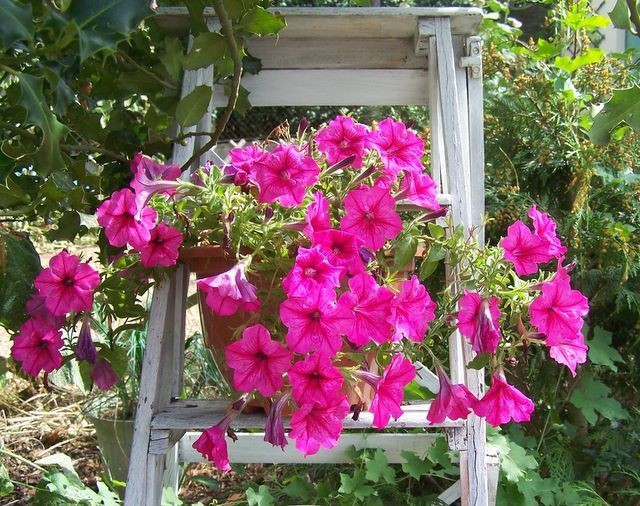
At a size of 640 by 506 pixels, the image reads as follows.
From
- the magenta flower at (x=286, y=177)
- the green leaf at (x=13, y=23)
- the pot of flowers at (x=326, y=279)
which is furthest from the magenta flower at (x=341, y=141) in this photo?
the green leaf at (x=13, y=23)

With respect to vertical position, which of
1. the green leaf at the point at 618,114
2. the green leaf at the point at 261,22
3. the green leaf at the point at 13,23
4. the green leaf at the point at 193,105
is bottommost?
the green leaf at the point at 13,23

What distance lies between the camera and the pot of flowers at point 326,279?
1027 millimetres

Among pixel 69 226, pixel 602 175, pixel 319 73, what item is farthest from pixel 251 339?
pixel 602 175

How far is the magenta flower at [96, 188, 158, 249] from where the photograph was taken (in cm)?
110

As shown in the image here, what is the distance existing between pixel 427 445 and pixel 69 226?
0.92m

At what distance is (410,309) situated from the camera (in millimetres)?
1064

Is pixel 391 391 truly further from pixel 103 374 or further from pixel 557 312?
pixel 103 374

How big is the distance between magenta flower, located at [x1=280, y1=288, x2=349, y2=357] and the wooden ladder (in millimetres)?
247

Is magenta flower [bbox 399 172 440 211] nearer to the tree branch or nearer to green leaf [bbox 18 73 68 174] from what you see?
the tree branch

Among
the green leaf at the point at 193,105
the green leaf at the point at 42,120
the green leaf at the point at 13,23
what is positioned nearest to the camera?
the green leaf at the point at 13,23

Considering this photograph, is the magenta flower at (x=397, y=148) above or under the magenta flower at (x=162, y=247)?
above

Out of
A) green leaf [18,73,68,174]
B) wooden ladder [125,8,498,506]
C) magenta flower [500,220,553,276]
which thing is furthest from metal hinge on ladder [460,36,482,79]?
green leaf [18,73,68,174]

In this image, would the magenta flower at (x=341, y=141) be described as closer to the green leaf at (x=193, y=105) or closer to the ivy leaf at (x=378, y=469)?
the green leaf at (x=193, y=105)

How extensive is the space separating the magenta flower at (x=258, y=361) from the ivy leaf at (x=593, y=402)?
110cm
